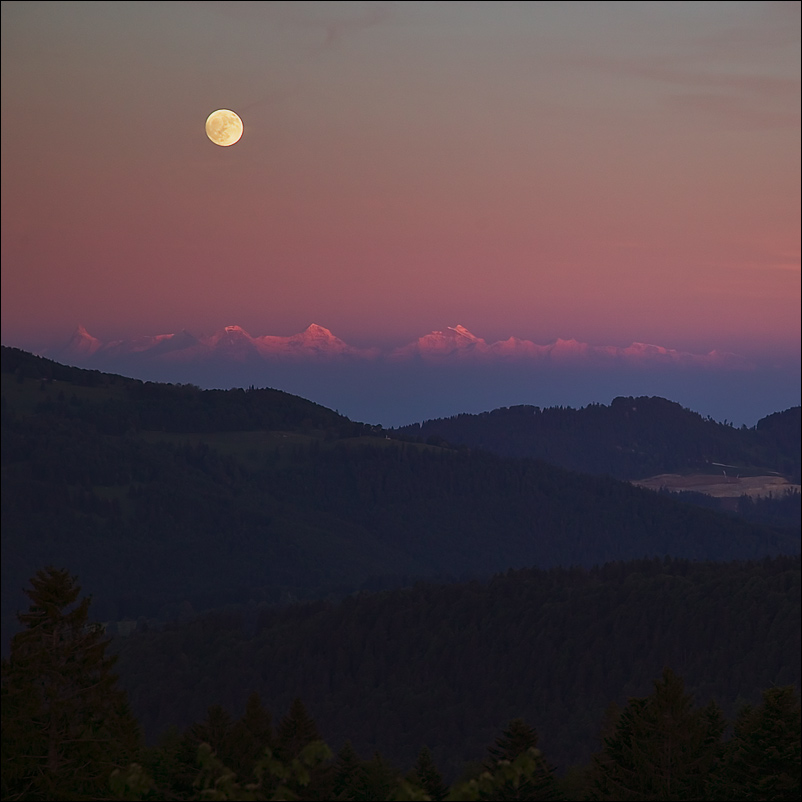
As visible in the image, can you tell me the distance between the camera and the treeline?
2795cm

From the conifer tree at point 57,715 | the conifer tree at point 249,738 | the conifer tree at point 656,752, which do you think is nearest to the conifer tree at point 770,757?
the conifer tree at point 656,752

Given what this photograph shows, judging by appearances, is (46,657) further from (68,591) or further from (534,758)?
(534,758)

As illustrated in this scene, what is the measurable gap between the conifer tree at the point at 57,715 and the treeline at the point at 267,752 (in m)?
0.06

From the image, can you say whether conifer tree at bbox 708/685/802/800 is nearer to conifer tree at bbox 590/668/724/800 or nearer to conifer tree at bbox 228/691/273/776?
conifer tree at bbox 590/668/724/800

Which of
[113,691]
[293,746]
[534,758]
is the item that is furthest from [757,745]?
[534,758]

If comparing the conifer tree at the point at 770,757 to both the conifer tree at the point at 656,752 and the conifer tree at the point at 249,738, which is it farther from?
the conifer tree at the point at 249,738

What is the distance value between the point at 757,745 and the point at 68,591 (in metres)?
44.7

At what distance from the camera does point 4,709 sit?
51.9 m

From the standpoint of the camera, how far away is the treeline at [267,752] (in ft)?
91.7

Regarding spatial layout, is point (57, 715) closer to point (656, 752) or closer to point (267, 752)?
point (267, 752)

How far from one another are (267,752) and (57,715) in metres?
29.6

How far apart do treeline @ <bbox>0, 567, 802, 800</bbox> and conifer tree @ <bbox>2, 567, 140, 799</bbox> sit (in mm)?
60

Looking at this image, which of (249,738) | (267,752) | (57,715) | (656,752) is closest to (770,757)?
(656,752)

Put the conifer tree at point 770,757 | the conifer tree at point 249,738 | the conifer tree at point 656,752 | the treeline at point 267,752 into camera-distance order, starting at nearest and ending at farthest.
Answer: the treeline at point 267,752, the conifer tree at point 770,757, the conifer tree at point 656,752, the conifer tree at point 249,738
